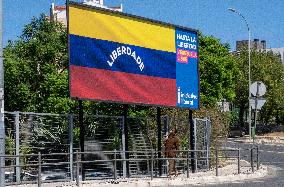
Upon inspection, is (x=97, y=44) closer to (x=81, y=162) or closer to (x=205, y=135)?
(x=81, y=162)

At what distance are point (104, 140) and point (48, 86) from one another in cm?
2391

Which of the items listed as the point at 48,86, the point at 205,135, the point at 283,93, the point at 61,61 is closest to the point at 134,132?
the point at 205,135

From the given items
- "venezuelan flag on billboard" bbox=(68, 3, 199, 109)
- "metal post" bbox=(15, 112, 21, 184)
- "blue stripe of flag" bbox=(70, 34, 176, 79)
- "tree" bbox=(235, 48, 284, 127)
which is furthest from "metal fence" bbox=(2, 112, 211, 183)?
"tree" bbox=(235, 48, 284, 127)

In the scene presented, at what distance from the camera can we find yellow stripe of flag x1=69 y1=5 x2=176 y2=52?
18078mm

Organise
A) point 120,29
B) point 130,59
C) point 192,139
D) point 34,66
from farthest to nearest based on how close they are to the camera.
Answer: point 34,66
point 192,139
point 130,59
point 120,29

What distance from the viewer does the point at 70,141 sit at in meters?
18.7

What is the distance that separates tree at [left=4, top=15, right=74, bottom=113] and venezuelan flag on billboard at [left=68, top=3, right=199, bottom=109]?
74.2 ft

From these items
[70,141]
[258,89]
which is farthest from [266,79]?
[70,141]

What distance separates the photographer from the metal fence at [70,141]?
18.3m

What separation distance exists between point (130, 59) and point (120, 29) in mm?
1031

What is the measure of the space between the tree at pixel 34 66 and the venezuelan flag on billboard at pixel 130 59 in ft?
74.2

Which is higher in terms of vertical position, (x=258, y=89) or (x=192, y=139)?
(x=258, y=89)

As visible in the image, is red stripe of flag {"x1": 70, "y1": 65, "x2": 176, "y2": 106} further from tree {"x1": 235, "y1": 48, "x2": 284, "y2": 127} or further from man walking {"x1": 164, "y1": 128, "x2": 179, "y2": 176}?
tree {"x1": 235, "y1": 48, "x2": 284, "y2": 127}

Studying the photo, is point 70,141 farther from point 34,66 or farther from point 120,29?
point 34,66
